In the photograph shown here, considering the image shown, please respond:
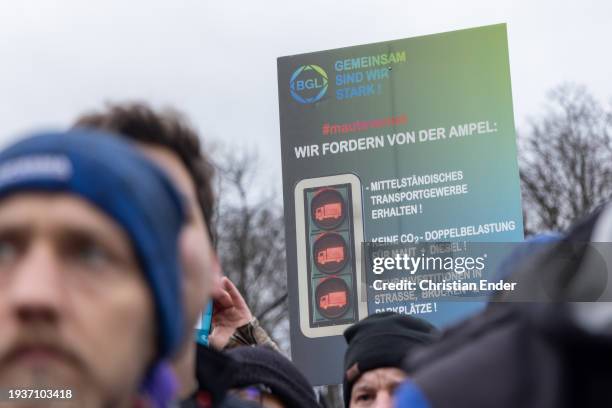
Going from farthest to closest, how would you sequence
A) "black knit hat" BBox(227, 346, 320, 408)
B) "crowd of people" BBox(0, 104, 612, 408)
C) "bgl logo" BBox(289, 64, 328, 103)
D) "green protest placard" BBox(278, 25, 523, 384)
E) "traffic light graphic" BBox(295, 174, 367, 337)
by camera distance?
1. "bgl logo" BBox(289, 64, 328, 103)
2. "green protest placard" BBox(278, 25, 523, 384)
3. "traffic light graphic" BBox(295, 174, 367, 337)
4. "black knit hat" BBox(227, 346, 320, 408)
5. "crowd of people" BBox(0, 104, 612, 408)

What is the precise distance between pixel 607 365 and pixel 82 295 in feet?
1.80

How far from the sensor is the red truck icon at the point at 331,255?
23.5 feet

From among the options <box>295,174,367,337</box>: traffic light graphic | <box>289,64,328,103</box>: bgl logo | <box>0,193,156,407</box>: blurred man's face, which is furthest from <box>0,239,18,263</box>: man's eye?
<box>289,64,328,103</box>: bgl logo

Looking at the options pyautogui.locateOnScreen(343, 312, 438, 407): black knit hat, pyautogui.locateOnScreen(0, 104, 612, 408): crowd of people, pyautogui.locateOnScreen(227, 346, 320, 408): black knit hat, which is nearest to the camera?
pyautogui.locateOnScreen(0, 104, 612, 408): crowd of people

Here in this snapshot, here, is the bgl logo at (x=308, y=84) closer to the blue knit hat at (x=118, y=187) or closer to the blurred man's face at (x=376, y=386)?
the blurred man's face at (x=376, y=386)

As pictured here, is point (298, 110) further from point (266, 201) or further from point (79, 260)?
point (266, 201)

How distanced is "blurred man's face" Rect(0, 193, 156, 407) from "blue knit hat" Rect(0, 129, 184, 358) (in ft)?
0.04

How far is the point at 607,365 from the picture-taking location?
106cm

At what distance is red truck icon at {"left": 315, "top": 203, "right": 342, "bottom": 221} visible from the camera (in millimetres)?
7340

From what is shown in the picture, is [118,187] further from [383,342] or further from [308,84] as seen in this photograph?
[308,84]

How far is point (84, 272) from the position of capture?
1245mm

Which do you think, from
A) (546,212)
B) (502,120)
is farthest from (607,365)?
(546,212)

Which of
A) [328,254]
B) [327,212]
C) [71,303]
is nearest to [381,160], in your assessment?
[327,212]

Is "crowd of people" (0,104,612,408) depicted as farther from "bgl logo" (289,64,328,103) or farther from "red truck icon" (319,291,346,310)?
"bgl logo" (289,64,328,103)
